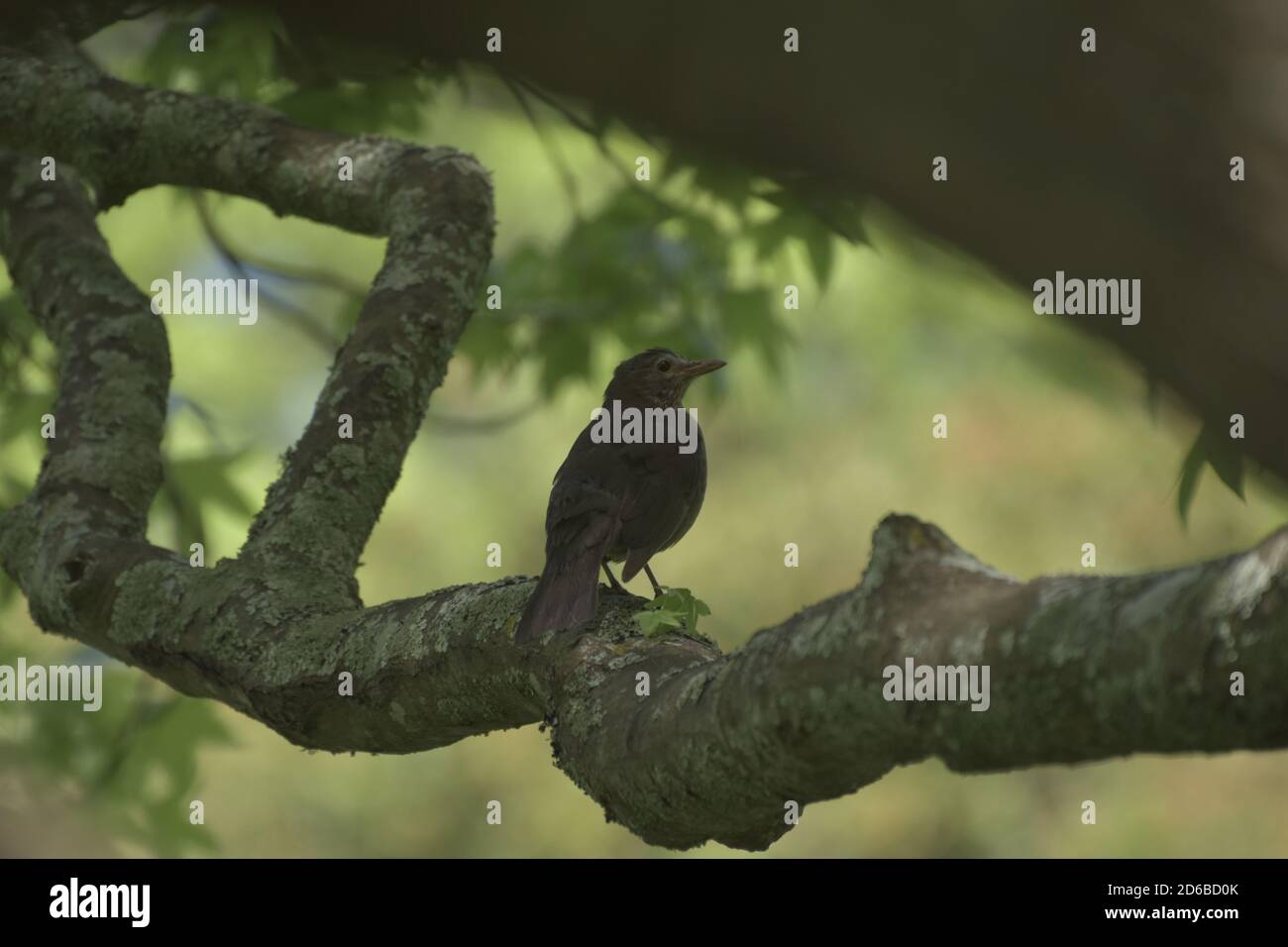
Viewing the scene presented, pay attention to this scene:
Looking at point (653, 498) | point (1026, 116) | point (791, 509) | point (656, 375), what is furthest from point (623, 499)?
point (791, 509)

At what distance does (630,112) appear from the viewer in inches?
29.7

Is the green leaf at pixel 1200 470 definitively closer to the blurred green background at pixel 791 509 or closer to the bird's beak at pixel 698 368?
the bird's beak at pixel 698 368

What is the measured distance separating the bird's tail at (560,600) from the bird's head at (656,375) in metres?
1.57

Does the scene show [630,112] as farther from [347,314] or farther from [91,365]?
[347,314]

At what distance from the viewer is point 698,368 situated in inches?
163

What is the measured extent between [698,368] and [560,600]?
6.21ft

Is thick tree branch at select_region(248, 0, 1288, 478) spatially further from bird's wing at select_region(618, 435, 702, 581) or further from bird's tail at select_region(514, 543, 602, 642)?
bird's wing at select_region(618, 435, 702, 581)

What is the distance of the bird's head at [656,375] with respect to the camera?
13.6 ft

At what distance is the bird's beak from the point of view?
13.6 feet

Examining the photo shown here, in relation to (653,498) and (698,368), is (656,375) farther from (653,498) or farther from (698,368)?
(653,498)

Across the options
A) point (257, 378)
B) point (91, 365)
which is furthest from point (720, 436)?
point (91, 365)

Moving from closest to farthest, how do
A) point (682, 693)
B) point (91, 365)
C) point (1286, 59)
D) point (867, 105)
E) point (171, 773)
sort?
point (1286, 59) < point (867, 105) < point (682, 693) < point (91, 365) < point (171, 773)

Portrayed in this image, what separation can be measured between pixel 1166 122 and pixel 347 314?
15.1 ft

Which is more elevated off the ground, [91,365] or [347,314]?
[347,314]
